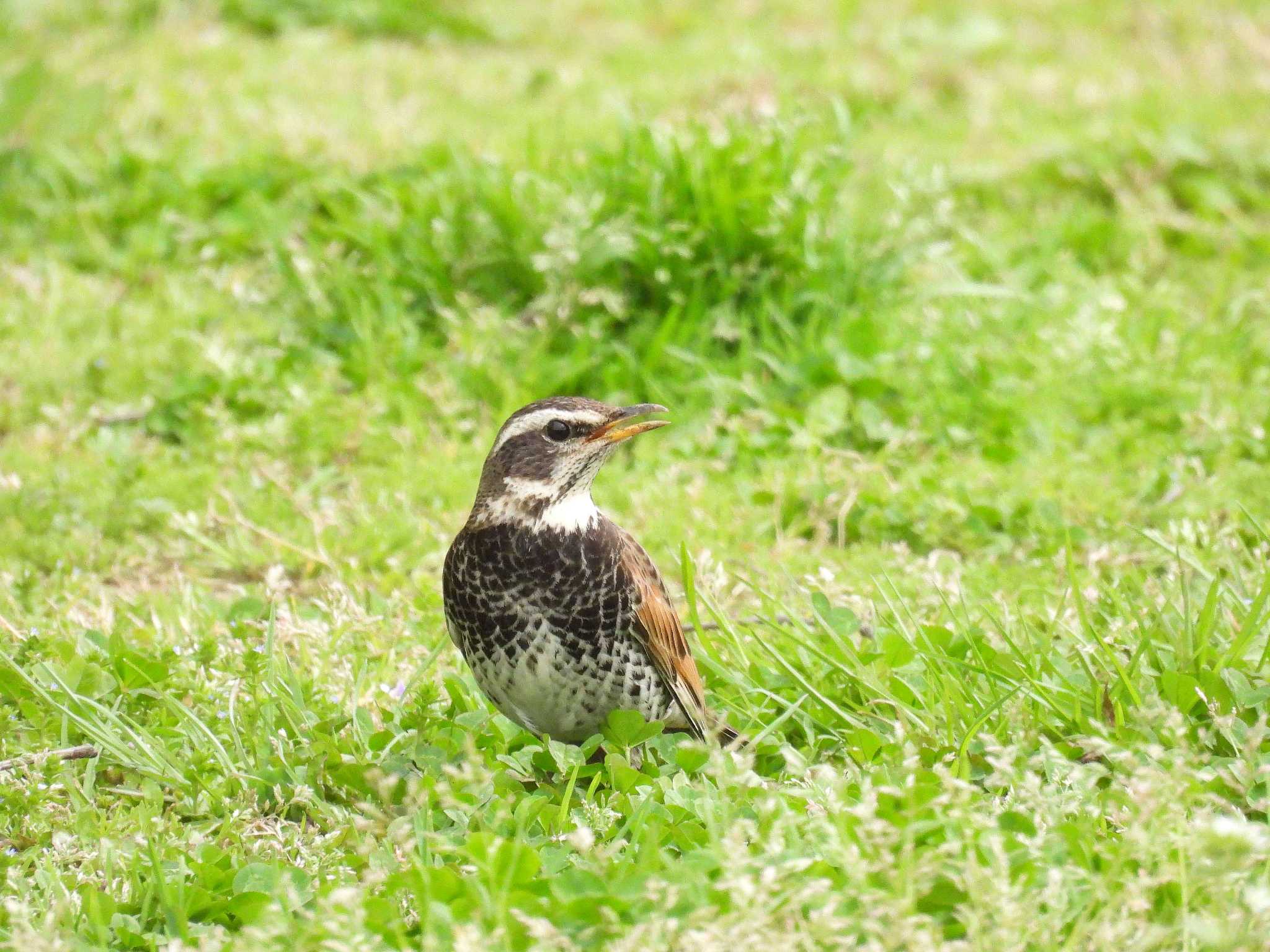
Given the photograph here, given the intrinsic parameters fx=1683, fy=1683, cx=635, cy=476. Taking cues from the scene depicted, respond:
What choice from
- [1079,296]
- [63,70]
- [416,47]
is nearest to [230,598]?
[1079,296]

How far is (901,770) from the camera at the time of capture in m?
4.07

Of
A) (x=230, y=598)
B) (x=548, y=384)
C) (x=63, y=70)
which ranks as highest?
(x=63, y=70)

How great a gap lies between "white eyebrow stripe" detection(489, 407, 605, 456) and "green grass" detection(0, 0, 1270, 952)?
56 cm

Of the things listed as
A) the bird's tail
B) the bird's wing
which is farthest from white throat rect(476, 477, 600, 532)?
the bird's tail

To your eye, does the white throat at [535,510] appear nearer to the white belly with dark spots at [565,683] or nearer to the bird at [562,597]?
the bird at [562,597]

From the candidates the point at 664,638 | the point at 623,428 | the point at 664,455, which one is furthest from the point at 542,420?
the point at 664,455

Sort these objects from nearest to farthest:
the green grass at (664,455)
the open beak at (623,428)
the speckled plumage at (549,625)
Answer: the green grass at (664,455) → the speckled plumage at (549,625) → the open beak at (623,428)

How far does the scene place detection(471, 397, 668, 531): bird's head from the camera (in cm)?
462

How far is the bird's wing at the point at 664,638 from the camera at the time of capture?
4.57 meters

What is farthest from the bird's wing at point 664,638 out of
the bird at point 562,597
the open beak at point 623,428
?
the open beak at point 623,428

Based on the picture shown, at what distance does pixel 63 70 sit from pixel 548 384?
4.16 metres

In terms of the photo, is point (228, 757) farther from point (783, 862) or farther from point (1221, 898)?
point (1221, 898)

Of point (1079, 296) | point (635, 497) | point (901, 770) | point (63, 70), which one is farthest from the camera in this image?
point (63, 70)

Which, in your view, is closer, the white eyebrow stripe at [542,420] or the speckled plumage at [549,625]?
the speckled plumage at [549,625]
